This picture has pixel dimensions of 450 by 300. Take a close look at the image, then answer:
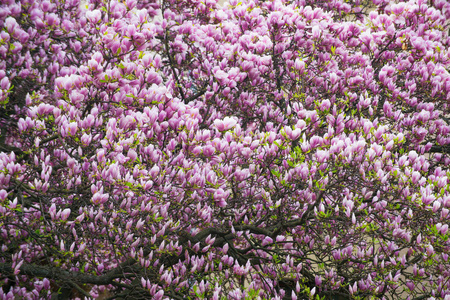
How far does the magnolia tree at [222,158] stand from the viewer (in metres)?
3.89

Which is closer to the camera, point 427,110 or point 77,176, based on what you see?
Result: point 77,176

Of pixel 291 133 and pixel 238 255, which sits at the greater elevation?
pixel 291 133

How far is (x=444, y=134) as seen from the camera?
17.3 ft

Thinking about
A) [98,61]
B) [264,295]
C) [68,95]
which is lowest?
[264,295]

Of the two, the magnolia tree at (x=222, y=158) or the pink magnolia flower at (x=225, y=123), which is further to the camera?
the pink magnolia flower at (x=225, y=123)

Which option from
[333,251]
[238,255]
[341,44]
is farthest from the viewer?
[341,44]

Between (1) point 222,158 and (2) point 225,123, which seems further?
(1) point 222,158

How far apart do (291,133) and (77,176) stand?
7.63 feet

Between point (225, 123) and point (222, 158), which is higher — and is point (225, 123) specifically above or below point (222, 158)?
above

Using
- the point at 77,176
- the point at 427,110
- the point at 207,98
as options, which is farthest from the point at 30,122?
the point at 427,110

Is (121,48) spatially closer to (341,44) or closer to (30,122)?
(30,122)

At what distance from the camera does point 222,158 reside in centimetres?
424

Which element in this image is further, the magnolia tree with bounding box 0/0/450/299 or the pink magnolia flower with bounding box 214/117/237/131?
the pink magnolia flower with bounding box 214/117/237/131

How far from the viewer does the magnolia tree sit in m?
3.89
